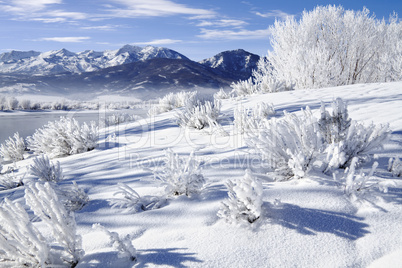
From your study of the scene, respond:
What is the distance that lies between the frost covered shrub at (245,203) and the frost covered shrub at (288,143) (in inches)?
22.4

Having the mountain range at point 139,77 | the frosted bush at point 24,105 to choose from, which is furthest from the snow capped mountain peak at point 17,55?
the frosted bush at point 24,105

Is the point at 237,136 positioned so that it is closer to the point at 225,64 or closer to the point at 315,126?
the point at 315,126

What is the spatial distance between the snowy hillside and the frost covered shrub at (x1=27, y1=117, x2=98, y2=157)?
131 m

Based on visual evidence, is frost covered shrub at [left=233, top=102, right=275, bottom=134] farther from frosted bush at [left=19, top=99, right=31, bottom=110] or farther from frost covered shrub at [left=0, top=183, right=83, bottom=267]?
frosted bush at [left=19, top=99, right=31, bottom=110]

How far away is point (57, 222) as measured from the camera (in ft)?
4.02

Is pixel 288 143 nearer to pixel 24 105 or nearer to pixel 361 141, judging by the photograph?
pixel 361 141

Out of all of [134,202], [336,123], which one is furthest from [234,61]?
[134,202]

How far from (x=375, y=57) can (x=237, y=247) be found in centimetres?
1345

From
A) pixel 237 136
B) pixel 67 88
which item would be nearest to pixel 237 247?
pixel 237 136

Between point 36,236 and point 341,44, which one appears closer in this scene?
point 36,236

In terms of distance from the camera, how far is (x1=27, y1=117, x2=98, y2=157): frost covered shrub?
4.10m

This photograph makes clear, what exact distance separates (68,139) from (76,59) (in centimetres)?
16502

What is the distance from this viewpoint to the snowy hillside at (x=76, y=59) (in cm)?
12618

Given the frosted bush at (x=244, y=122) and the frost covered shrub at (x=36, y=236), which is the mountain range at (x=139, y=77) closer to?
the frosted bush at (x=244, y=122)
